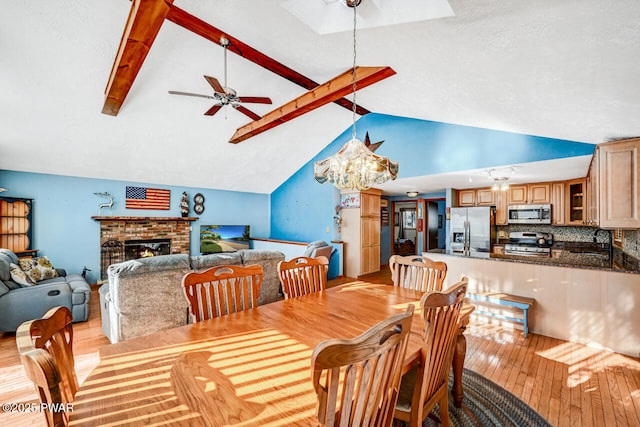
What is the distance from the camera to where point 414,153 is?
4.80m

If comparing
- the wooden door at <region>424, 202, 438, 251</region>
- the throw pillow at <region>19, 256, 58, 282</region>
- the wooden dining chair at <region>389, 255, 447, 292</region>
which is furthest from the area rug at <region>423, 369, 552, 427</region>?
the throw pillow at <region>19, 256, 58, 282</region>

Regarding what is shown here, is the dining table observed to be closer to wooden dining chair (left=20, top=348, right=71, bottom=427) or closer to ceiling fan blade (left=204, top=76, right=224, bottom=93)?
wooden dining chair (left=20, top=348, right=71, bottom=427)

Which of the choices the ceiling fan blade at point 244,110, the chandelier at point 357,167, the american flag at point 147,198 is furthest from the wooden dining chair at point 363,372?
the american flag at point 147,198

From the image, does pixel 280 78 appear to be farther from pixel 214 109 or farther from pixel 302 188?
pixel 302 188

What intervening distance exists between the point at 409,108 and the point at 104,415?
4142mm

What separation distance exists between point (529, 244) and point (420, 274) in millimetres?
3955

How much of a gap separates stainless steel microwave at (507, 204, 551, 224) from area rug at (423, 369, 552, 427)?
3777 millimetres

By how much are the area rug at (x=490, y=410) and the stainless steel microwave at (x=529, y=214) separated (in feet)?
12.4

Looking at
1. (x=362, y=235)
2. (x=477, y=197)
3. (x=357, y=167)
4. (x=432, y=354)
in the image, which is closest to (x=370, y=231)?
(x=362, y=235)

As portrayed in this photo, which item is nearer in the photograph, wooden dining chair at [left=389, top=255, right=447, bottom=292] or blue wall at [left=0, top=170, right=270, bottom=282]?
wooden dining chair at [left=389, top=255, right=447, bottom=292]

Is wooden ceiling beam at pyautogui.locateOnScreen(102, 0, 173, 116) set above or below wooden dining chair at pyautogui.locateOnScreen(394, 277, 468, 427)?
above

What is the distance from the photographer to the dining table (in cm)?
81

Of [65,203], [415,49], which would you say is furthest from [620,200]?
[65,203]

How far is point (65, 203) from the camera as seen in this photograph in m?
5.17
